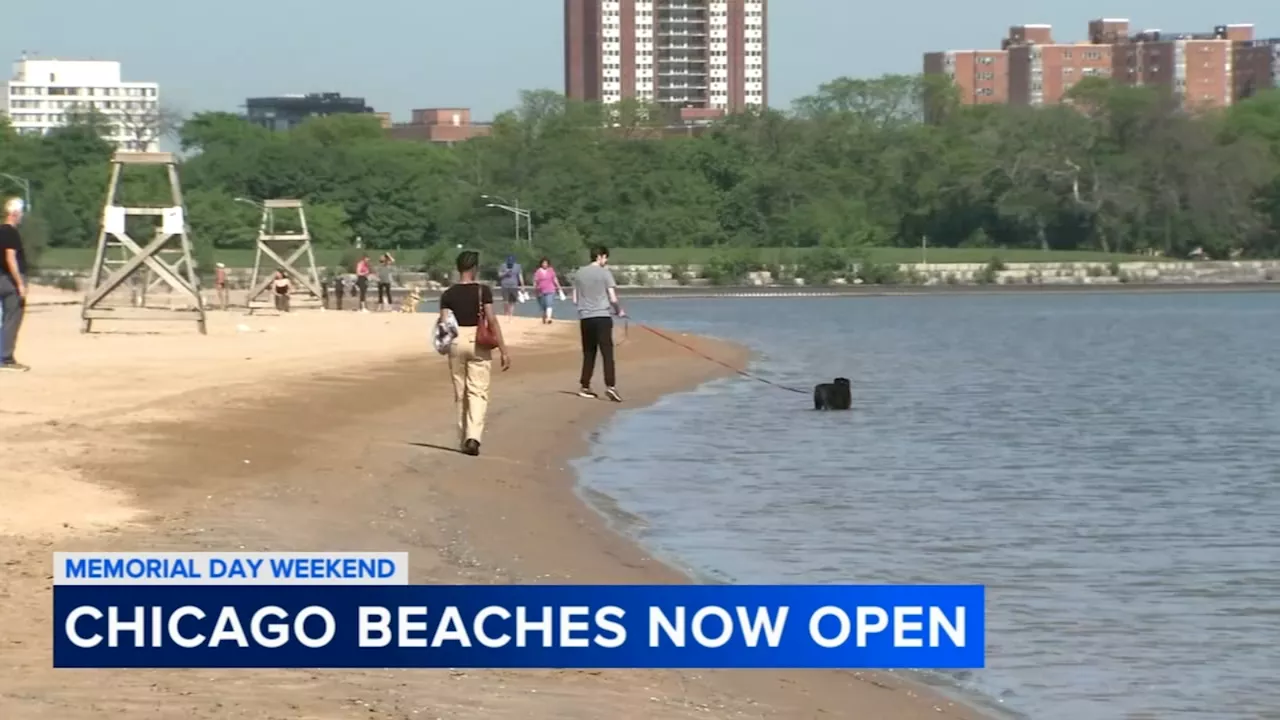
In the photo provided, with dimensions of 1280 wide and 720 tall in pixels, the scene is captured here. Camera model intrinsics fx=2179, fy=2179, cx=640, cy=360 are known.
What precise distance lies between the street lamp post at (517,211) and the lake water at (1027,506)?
7409 centimetres

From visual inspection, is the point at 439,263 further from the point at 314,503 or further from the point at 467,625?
the point at 467,625

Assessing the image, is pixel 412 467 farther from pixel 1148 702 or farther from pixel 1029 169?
pixel 1029 169

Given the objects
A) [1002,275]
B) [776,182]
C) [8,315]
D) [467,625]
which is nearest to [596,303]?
[8,315]

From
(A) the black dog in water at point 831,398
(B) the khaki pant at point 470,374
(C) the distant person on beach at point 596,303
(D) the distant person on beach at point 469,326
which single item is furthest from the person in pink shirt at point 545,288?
(D) the distant person on beach at point 469,326

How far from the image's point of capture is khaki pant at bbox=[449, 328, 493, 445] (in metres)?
15.7

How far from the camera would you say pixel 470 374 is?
52.0ft

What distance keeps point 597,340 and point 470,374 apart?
7.23 metres

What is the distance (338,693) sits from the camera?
7.67 metres

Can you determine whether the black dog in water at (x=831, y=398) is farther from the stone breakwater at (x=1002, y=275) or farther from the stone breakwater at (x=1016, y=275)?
the stone breakwater at (x=1016, y=275)

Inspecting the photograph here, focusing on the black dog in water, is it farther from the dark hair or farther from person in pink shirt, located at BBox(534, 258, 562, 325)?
person in pink shirt, located at BBox(534, 258, 562, 325)

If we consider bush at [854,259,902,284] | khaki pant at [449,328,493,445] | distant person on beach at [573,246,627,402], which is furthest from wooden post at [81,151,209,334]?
bush at [854,259,902,284]

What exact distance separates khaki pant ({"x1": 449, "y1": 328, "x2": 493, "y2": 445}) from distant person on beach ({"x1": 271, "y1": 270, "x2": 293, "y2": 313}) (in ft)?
93.1

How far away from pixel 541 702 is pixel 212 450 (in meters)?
7.42

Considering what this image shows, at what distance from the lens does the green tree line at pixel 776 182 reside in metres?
120
